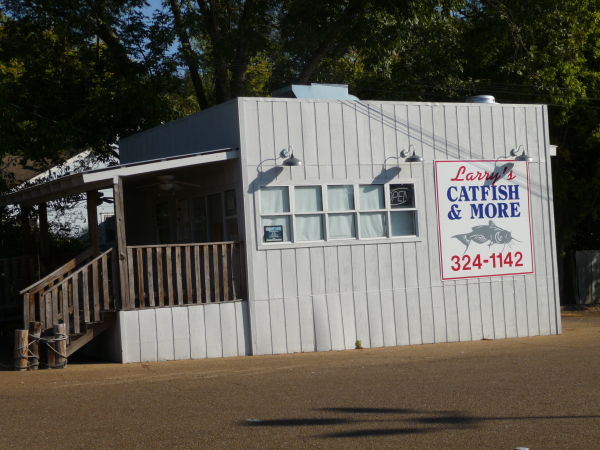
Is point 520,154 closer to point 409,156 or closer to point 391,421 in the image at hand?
point 409,156

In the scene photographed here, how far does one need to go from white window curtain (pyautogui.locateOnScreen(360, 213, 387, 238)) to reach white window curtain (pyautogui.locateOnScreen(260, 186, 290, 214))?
1488 mm

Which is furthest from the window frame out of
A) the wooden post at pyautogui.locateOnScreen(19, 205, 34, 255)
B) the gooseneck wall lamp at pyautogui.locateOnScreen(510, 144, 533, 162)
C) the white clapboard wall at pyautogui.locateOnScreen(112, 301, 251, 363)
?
the wooden post at pyautogui.locateOnScreen(19, 205, 34, 255)

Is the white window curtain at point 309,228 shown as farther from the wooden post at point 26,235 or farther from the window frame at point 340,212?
the wooden post at point 26,235

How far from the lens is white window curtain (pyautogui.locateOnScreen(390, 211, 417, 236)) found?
16.5 meters

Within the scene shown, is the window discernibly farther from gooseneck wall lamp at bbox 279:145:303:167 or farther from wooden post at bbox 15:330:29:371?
wooden post at bbox 15:330:29:371

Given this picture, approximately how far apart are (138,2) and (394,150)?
1102 cm

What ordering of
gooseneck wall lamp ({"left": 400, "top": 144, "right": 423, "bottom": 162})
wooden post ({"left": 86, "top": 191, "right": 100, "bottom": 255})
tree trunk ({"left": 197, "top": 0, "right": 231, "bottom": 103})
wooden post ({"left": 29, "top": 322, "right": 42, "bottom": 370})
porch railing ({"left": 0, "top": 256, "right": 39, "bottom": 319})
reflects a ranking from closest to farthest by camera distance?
wooden post ({"left": 29, "top": 322, "right": 42, "bottom": 370})
wooden post ({"left": 86, "top": 191, "right": 100, "bottom": 255})
gooseneck wall lamp ({"left": 400, "top": 144, "right": 423, "bottom": 162})
porch railing ({"left": 0, "top": 256, "right": 39, "bottom": 319})
tree trunk ({"left": 197, "top": 0, "right": 231, "bottom": 103})

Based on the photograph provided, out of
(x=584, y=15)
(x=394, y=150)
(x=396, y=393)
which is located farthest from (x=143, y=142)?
(x=584, y=15)

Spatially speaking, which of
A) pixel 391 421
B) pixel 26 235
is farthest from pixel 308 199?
pixel 391 421

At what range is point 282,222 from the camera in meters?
15.5

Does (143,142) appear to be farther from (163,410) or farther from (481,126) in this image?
(163,410)

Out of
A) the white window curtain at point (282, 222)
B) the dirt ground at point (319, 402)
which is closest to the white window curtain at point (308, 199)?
the white window curtain at point (282, 222)

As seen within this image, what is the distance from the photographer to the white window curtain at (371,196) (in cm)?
1614

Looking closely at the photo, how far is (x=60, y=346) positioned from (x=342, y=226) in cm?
523
